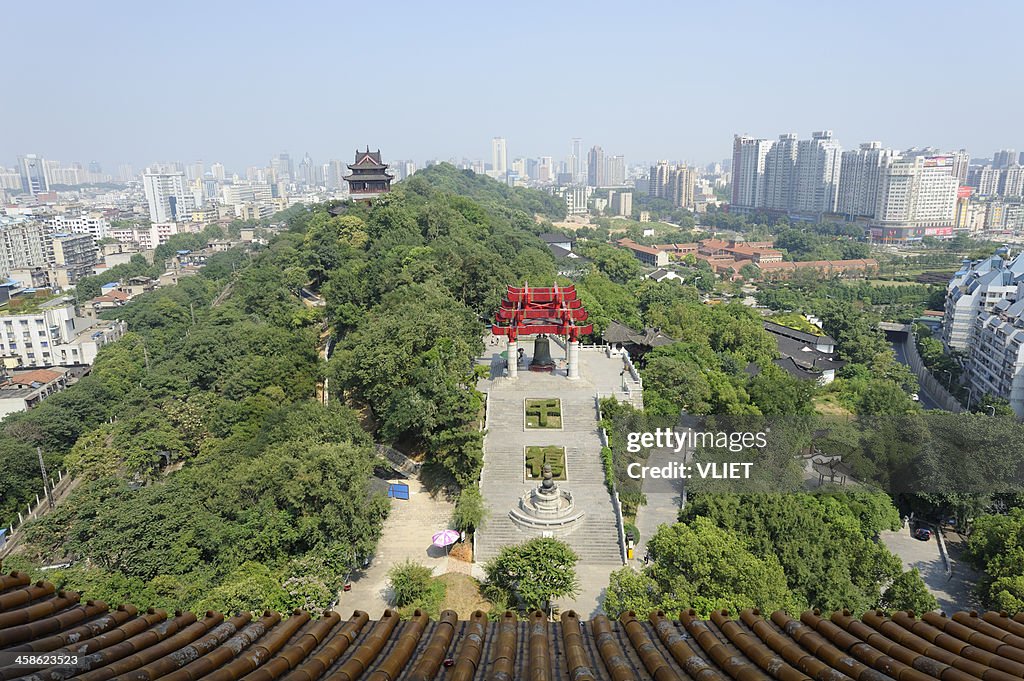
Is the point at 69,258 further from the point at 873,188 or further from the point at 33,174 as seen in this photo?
the point at 33,174

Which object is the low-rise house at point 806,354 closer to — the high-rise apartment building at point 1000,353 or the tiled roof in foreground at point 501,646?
the high-rise apartment building at point 1000,353

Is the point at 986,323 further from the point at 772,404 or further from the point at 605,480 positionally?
the point at 605,480

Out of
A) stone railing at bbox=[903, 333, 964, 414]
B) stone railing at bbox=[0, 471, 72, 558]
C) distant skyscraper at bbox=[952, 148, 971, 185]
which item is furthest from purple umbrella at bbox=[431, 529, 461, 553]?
distant skyscraper at bbox=[952, 148, 971, 185]

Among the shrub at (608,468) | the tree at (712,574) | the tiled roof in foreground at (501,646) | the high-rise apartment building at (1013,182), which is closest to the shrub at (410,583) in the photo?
the tree at (712,574)

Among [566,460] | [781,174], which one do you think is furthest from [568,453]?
[781,174]

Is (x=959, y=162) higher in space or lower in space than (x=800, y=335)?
higher

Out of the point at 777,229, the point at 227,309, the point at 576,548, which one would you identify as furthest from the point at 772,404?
the point at 777,229
